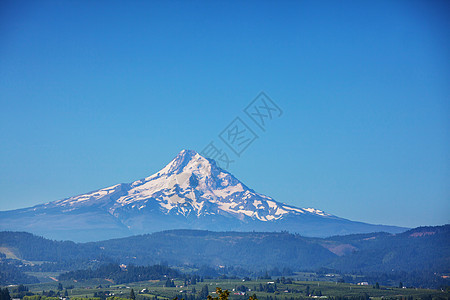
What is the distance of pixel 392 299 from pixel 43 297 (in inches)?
4405

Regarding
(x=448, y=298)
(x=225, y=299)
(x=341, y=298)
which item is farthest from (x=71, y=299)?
(x=225, y=299)

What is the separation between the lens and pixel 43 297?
188875mm

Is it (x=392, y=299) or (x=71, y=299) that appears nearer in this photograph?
(x=71, y=299)

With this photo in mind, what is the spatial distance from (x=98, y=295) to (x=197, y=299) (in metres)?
32.9

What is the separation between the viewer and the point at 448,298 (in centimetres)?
19262

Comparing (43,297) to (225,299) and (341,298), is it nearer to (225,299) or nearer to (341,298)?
(341,298)

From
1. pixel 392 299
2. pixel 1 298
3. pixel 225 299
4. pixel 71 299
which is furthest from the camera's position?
pixel 392 299

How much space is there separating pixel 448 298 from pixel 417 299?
944 cm

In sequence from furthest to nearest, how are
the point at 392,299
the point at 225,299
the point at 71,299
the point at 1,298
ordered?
the point at 392,299, the point at 71,299, the point at 1,298, the point at 225,299

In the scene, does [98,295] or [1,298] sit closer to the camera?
[1,298]

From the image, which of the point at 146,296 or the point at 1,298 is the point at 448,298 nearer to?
the point at 146,296

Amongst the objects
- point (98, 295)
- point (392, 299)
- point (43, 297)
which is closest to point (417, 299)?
point (392, 299)

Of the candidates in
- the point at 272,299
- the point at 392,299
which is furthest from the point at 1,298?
the point at 392,299

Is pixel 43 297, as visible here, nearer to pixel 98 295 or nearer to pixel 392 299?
pixel 98 295
